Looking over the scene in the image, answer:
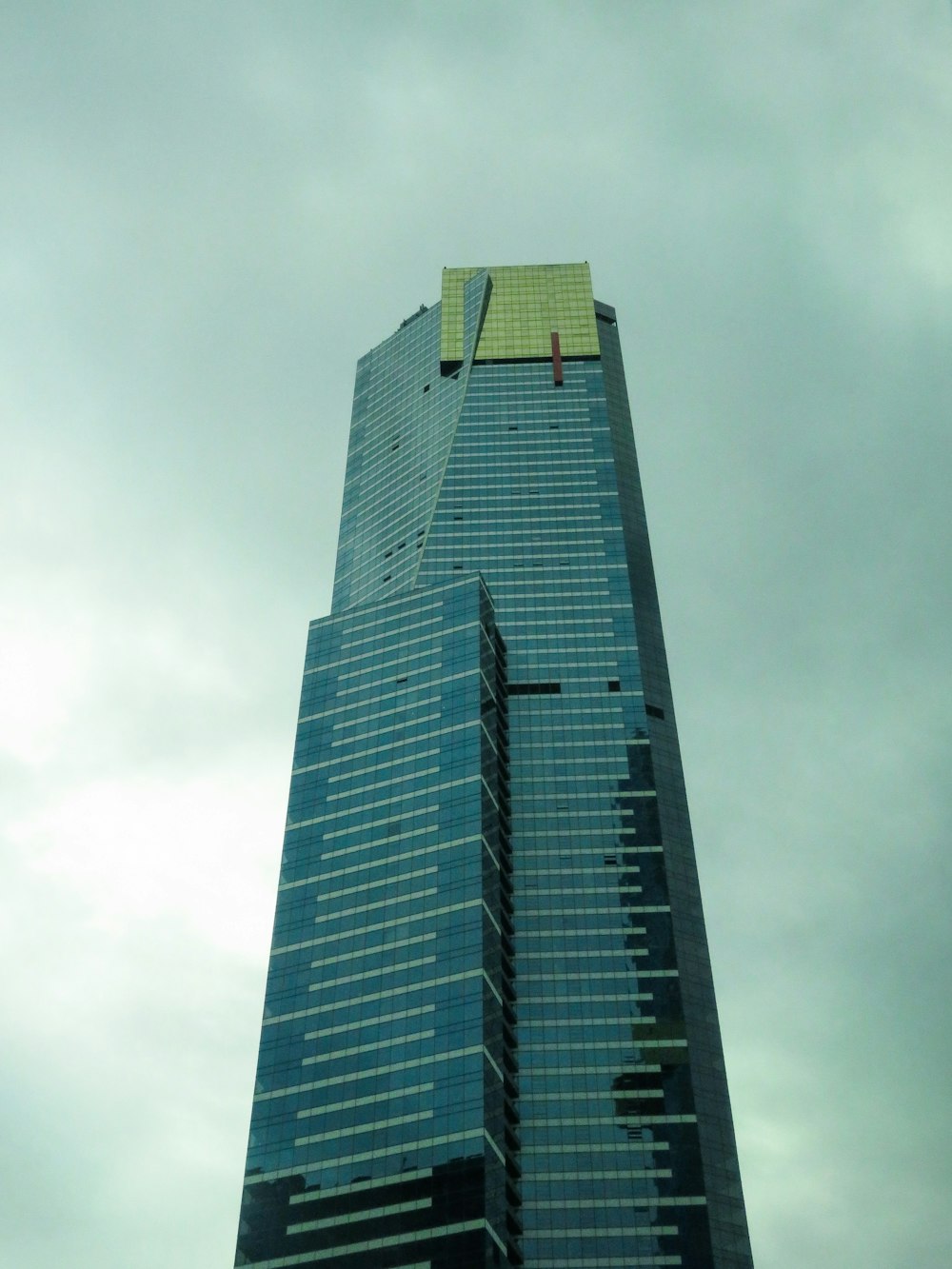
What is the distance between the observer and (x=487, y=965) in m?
140

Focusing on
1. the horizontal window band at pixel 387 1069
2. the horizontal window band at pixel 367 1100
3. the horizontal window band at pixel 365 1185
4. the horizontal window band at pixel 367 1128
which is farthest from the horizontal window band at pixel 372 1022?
the horizontal window band at pixel 365 1185

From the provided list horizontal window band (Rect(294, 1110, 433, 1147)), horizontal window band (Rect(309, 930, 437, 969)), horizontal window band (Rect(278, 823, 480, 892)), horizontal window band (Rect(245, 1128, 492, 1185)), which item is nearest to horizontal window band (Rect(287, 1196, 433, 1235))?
horizontal window band (Rect(245, 1128, 492, 1185))

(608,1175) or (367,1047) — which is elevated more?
(367,1047)

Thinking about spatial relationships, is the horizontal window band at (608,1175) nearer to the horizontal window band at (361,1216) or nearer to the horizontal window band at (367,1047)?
the horizontal window band at (361,1216)

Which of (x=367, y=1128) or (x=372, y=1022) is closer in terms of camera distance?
(x=367, y=1128)

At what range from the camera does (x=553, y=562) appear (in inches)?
7751

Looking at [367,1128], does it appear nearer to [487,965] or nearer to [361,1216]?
[361,1216]

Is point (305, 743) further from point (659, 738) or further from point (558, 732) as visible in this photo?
point (659, 738)

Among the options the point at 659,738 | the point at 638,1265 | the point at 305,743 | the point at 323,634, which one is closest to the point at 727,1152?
the point at 638,1265

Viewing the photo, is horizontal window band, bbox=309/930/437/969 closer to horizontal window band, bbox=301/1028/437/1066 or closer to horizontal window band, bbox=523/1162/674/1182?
horizontal window band, bbox=301/1028/437/1066

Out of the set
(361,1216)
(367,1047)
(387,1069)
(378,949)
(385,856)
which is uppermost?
(385,856)

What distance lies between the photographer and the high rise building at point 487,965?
129 meters

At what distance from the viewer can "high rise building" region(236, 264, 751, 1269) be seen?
128625 mm

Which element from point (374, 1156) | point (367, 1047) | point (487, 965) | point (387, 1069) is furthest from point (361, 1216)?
point (487, 965)
